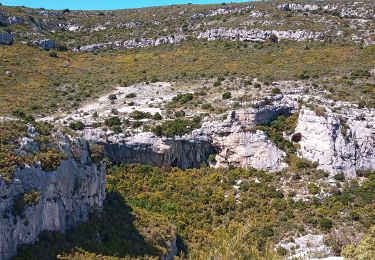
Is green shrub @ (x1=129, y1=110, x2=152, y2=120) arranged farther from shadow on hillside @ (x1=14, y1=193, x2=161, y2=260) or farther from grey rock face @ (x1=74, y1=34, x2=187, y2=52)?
grey rock face @ (x1=74, y1=34, x2=187, y2=52)

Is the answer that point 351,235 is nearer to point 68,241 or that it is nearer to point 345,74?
point 68,241

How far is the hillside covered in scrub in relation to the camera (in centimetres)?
2903

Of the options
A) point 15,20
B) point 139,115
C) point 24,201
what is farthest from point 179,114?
point 15,20

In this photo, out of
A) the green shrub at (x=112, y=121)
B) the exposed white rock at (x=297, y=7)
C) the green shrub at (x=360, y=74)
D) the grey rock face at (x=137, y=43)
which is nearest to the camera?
the green shrub at (x=112, y=121)

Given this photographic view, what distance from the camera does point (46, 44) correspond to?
85.1 metres

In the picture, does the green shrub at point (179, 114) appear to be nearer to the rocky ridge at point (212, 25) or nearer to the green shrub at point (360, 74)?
the green shrub at point (360, 74)

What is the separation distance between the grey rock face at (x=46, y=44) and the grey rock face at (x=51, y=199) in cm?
5449

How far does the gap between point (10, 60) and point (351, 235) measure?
5710 cm

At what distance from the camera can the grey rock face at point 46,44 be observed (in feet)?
276

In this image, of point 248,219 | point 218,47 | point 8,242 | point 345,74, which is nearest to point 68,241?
point 8,242

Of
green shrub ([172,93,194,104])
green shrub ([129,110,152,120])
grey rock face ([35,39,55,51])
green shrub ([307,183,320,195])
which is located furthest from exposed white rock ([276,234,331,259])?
grey rock face ([35,39,55,51])

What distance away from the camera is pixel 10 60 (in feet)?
245

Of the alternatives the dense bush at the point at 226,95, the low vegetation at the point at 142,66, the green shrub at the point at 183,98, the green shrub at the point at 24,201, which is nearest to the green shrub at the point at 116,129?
the green shrub at the point at 183,98

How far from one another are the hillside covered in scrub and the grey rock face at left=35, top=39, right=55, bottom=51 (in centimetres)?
24
